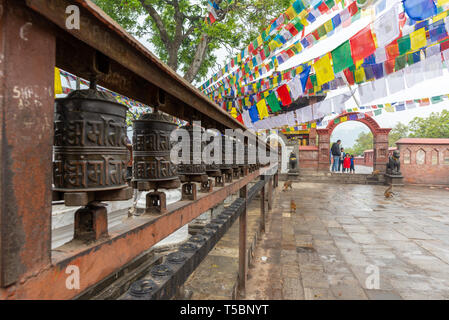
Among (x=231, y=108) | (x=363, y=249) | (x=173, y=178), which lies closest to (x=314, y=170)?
(x=231, y=108)

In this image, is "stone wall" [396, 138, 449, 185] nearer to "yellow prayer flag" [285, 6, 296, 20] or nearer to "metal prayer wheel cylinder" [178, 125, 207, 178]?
"yellow prayer flag" [285, 6, 296, 20]

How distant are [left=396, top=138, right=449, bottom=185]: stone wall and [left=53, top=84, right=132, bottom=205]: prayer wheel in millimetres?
16643

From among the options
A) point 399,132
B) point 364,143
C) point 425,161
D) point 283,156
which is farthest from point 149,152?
point 364,143

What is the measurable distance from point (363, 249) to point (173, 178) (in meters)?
4.46

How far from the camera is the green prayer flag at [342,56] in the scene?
13.3 ft

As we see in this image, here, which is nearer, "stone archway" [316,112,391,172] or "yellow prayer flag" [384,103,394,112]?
"yellow prayer flag" [384,103,394,112]

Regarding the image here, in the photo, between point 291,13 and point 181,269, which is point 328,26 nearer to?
point 291,13

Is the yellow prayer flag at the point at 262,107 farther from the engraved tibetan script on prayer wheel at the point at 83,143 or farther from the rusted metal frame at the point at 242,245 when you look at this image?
the engraved tibetan script on prayer wheel at the point at 83,143

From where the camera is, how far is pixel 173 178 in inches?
52.4

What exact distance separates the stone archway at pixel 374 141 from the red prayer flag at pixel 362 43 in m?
12.0

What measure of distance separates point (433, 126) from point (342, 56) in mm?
39491

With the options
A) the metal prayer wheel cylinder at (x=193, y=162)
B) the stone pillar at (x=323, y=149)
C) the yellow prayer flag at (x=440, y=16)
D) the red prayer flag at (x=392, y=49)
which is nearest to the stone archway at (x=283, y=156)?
the stone pillar at (x=323, y=149)

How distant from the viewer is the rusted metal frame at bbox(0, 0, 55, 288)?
52 cm

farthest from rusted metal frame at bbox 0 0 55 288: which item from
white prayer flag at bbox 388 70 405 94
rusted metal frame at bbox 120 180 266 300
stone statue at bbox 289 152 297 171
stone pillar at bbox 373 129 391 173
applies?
stone pillar at bbox 373 129 391 173
